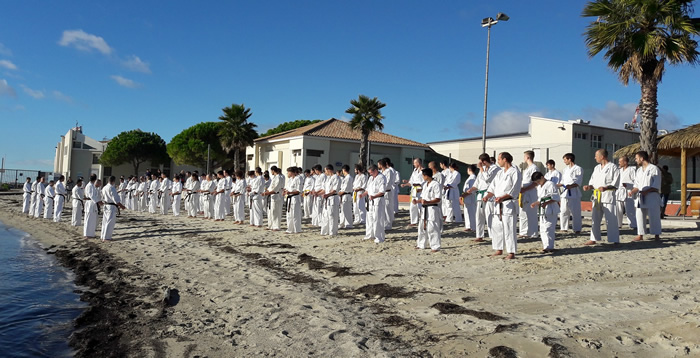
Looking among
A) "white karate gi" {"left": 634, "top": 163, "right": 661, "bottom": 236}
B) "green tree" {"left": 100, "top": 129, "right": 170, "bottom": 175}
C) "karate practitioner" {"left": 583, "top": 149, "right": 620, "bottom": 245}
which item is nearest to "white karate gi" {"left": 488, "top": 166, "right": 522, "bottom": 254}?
"karate practitioner" {"left": 583, "top": 149, "right": 620, "bottom": 245}

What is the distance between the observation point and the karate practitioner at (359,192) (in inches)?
591

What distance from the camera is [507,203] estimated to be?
8.48 m

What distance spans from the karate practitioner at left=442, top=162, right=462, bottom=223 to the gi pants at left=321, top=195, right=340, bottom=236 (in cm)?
323

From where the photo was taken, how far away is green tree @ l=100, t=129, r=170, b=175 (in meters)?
60.1

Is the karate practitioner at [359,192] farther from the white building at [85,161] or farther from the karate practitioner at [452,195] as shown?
the white building at [85,161]

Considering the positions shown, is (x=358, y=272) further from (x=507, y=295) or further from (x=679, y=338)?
(x=679, y=338)

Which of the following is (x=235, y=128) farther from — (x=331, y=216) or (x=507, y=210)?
(x=507, y=210)

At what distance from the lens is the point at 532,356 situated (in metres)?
4.15

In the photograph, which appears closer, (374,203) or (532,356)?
(532,356)

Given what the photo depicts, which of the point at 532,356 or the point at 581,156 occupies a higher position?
the point at 581,156

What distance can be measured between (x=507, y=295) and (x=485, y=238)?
5.44m

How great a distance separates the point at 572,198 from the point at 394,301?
7508mm

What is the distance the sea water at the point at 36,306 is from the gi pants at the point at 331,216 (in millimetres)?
6026

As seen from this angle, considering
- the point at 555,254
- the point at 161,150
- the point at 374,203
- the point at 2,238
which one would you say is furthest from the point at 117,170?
the point at 555,254
